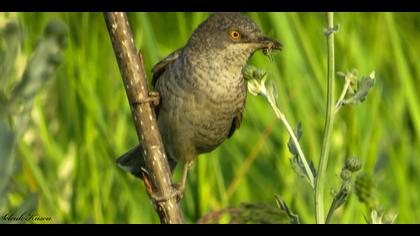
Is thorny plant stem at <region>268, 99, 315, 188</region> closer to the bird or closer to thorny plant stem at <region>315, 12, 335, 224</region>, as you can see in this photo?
thorny plant stem at <region>315, 12, 335, 224</region>

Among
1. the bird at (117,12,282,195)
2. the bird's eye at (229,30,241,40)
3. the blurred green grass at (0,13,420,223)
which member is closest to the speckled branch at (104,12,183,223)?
the bird at (117,12,282,195)

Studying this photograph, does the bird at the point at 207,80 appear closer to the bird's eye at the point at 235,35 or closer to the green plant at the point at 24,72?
the bird's eye at the point at 235,35

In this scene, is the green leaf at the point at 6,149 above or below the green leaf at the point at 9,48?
below

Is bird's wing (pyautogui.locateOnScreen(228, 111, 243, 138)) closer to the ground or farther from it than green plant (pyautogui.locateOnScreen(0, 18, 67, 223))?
closer to the ground

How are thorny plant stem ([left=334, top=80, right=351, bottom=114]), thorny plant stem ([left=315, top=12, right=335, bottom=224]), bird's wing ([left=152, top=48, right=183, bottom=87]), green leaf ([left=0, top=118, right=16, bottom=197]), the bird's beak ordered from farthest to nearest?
bird's wing ([left=152, top=48, right=183, bottom=87]), the bird's beak, thorny plant stem ([left=334, top=80, right=351, bottom=114]), thorny plant stem ([left=315, top=12, right=335, bottom=224]), green leaf ([left=0, top=118, right=16, bottom=197])

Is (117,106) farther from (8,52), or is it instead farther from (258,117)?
(8,52)

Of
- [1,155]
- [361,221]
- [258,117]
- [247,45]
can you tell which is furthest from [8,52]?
[258,117]

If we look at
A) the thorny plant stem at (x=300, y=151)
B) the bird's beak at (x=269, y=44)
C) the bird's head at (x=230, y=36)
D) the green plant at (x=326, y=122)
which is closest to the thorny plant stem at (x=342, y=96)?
the green plant at (x=326, y=122)
